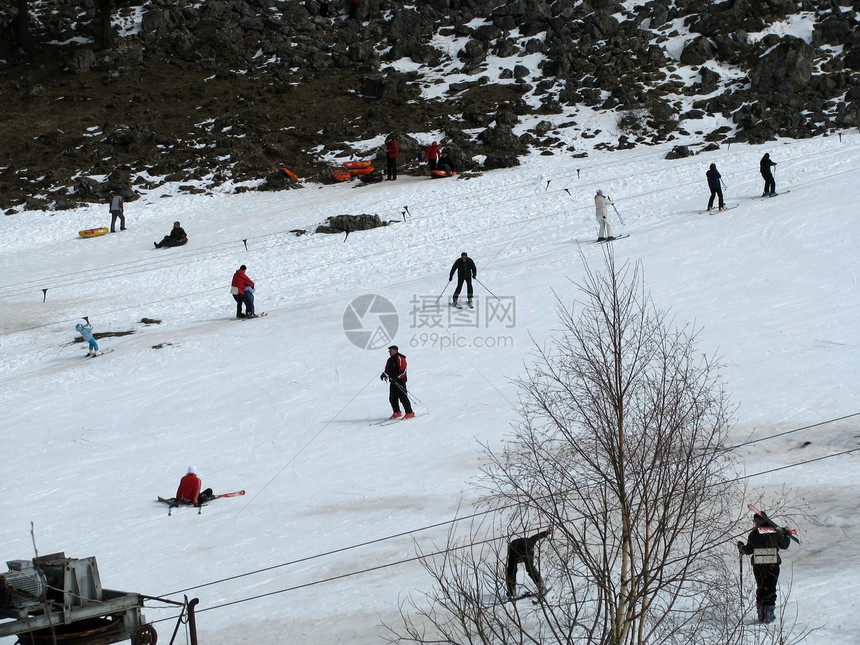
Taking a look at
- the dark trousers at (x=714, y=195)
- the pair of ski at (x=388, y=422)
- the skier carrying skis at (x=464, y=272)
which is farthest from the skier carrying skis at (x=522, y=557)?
the dark trousers at (x=714, y=195)

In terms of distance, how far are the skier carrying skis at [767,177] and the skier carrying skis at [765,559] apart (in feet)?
A: 61.7

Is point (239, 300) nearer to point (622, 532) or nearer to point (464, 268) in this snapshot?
point (464, 268)

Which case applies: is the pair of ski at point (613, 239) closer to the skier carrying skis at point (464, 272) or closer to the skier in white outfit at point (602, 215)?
the skier in white outfit at point (602, 215)

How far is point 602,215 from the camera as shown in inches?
963

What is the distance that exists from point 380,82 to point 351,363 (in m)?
24.6

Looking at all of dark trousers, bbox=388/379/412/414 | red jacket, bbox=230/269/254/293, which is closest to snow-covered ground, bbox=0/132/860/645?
dark trousers, bbox=388/379/412/414

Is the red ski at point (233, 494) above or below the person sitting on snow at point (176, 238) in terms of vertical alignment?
below

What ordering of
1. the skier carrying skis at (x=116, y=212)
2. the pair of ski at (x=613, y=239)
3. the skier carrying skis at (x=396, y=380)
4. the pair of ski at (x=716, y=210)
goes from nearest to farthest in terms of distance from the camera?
the skier carrying skis at (x=396, y=380), the pair of ski at (x=613, y=239), the pair of ski at (x=716, y=210), the skier carrying skis at (x=116, y=212)

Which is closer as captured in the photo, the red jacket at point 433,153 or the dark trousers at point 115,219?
the dark trousers at point 115,219

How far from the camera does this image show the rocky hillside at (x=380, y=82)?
3603 centimetres

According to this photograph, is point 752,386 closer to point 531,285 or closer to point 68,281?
point 531,285

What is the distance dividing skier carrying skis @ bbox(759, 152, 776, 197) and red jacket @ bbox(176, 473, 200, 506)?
18.7 m

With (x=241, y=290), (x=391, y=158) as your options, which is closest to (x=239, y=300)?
(x=241, y=290)

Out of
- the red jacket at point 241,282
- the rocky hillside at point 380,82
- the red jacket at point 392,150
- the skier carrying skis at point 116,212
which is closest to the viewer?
the red jacket at point 241,282
